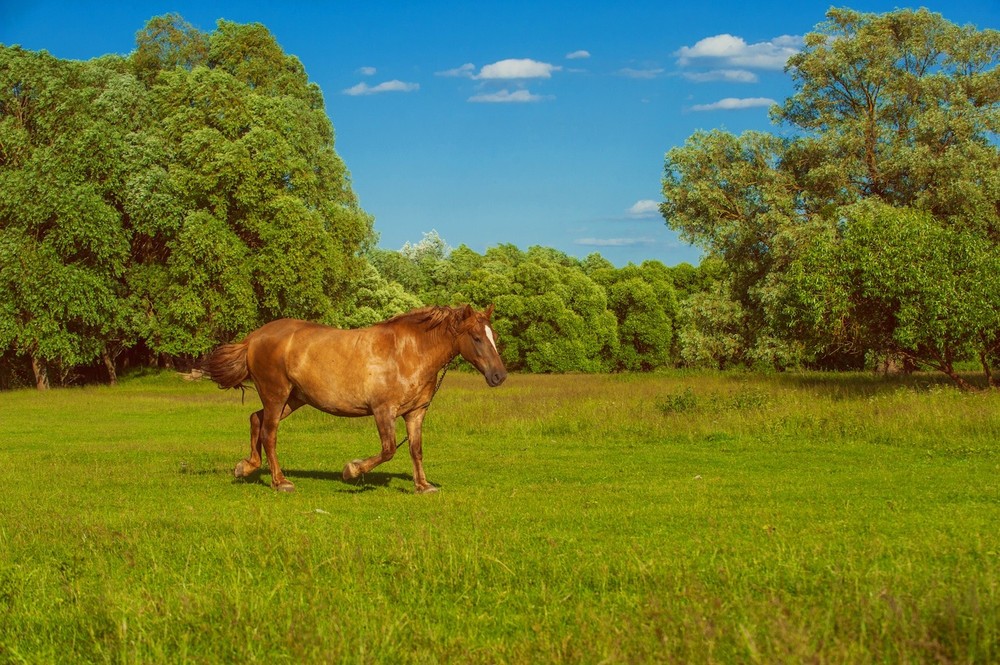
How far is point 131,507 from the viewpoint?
12.7 m

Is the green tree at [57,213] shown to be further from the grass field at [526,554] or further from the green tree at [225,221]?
the grass field at [526,554]

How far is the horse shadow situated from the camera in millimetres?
14492

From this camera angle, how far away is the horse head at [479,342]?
44.6ft

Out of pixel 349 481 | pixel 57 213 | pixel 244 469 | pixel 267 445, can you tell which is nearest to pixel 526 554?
pixel 267 445

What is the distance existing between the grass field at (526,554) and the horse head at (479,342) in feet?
6.00

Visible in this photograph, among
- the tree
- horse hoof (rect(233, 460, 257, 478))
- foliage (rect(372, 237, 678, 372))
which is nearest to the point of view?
horse hoof (rect(233, 460, 257, 478))

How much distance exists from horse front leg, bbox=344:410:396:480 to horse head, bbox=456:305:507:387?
1466 millimetres

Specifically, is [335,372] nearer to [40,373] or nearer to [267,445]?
[267,445]

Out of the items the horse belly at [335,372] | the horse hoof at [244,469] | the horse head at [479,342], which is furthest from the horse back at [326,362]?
the horse hoof at [244,469]

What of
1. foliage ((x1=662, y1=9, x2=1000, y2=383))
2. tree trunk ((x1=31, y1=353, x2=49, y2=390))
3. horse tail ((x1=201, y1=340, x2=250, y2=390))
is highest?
foliage ((x1=662, y1=9, x2=1000, y2=383))

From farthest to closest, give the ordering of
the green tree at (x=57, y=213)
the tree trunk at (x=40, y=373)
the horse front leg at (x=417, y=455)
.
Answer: the tree trunk at (x=40, y=373), the green tree at (x=57, y=213), the horse front leg at (x=417, y=455)

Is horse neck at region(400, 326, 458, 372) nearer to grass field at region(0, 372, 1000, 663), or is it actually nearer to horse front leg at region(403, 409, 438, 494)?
horse front leg at region(403, 409, 438, 494)

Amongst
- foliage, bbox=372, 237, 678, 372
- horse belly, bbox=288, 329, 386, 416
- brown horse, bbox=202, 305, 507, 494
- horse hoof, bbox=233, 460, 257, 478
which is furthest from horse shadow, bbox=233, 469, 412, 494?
foliage, bbox=372, 237, 678, 372

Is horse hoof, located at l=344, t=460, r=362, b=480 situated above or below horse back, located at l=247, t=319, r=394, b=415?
below
